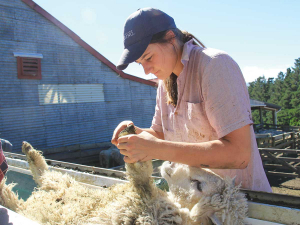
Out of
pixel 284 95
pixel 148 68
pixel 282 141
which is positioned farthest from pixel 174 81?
pixel 284 95

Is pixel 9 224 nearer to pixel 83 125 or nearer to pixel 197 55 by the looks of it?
pixel 197 55

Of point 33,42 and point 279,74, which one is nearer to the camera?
point 33,42

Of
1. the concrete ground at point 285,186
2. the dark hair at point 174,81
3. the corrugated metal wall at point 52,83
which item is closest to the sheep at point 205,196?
the dark hair at point 174,81

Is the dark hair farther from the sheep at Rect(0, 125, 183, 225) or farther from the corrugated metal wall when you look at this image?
the corrugated metal wall

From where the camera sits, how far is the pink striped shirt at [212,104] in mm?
1228

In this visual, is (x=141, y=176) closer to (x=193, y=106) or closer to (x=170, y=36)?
(x=193, y=106)

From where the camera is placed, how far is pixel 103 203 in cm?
144

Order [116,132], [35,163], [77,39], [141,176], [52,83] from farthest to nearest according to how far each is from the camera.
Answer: [77,39]
[52,83]
[35,163]
[116,132]
[141,176]

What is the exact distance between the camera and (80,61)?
1491 cm

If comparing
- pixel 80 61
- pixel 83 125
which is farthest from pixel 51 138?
pixel 80 61

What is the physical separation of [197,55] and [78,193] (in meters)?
1.31

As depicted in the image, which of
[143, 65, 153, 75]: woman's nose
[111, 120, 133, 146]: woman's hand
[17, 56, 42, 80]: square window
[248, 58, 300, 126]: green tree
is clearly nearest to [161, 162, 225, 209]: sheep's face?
[111, 120, 133, 146]: woman's hand

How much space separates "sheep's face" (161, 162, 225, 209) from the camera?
1.28 m

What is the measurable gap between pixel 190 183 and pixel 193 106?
1.49 ft
